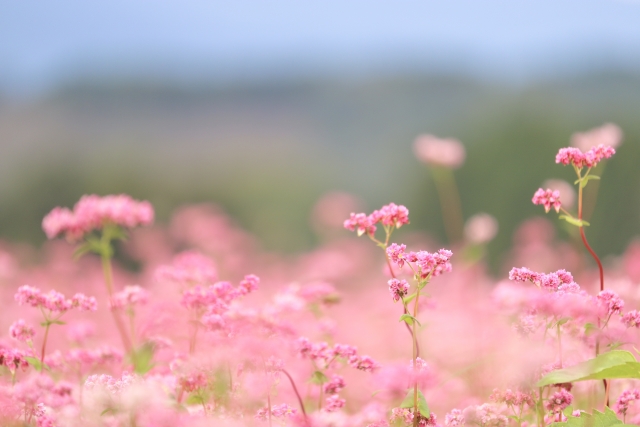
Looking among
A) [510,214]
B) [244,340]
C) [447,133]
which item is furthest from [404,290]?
→ [447,133]

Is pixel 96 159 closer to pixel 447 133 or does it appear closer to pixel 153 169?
pixel 153 169

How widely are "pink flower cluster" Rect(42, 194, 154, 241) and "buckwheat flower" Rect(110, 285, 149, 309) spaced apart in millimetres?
882

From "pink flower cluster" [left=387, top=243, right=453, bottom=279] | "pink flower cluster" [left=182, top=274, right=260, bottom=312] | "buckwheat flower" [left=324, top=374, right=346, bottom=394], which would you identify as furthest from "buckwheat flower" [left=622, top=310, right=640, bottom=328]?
"pink flower cluster" [left=182, top=274, right=260, bottom=312]

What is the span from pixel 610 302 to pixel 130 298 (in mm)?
2855

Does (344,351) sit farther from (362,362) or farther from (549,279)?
(549,279)

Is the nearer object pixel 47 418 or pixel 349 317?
pixel 47 418

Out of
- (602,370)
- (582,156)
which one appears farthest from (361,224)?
(602,370)

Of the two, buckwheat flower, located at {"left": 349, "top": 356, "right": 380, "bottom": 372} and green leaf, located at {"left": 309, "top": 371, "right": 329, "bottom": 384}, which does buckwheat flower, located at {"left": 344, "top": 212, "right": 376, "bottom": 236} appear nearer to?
buckwheat flower, located at {"left": 349, "top": 356, "right": 380, "bottom": 372}

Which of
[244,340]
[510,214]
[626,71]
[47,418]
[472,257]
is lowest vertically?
[47,418]

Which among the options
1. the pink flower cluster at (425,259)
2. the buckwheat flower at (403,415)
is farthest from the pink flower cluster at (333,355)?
the pink flower cluster at (425,259)

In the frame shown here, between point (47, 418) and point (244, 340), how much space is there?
0.97 m

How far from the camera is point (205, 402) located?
10.0ft

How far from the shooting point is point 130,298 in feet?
13.8

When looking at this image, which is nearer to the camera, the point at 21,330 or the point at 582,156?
the point at 582,156
